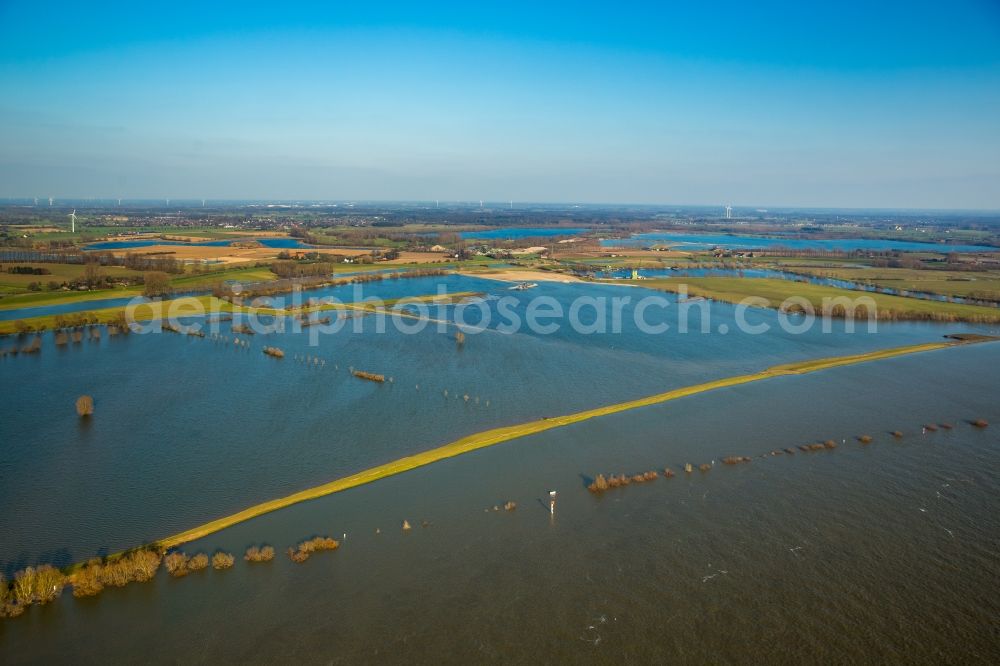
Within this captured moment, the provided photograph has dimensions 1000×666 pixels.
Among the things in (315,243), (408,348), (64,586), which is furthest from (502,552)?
(315,243)

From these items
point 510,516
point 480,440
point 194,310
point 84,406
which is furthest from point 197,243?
point 510,516

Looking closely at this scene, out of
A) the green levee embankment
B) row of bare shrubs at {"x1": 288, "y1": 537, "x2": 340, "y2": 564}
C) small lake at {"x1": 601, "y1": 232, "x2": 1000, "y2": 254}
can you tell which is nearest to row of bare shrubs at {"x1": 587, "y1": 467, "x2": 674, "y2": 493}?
the green levee embankment

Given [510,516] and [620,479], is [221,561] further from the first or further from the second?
[620,479]

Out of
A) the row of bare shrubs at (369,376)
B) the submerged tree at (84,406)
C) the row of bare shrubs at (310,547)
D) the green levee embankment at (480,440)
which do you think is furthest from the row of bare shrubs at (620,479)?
the submerged tree at (84,406)

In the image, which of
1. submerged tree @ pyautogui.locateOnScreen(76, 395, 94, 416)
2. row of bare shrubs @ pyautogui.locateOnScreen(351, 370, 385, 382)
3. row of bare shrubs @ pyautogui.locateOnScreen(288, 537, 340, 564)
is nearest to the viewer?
row of bare shrubs @ pyautogui.locateOnScreen(288, 537, 340, 564)

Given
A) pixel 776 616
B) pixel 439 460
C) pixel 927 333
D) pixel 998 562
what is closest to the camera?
pixel 776 616

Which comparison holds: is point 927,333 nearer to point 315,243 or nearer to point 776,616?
point 776,616

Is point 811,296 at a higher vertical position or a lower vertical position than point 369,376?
higher

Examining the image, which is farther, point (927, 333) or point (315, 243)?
point (315, 243)

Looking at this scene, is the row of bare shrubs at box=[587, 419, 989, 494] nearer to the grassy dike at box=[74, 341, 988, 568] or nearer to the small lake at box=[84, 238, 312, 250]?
the grassy dike at box=[74, 341, 988, 568]
